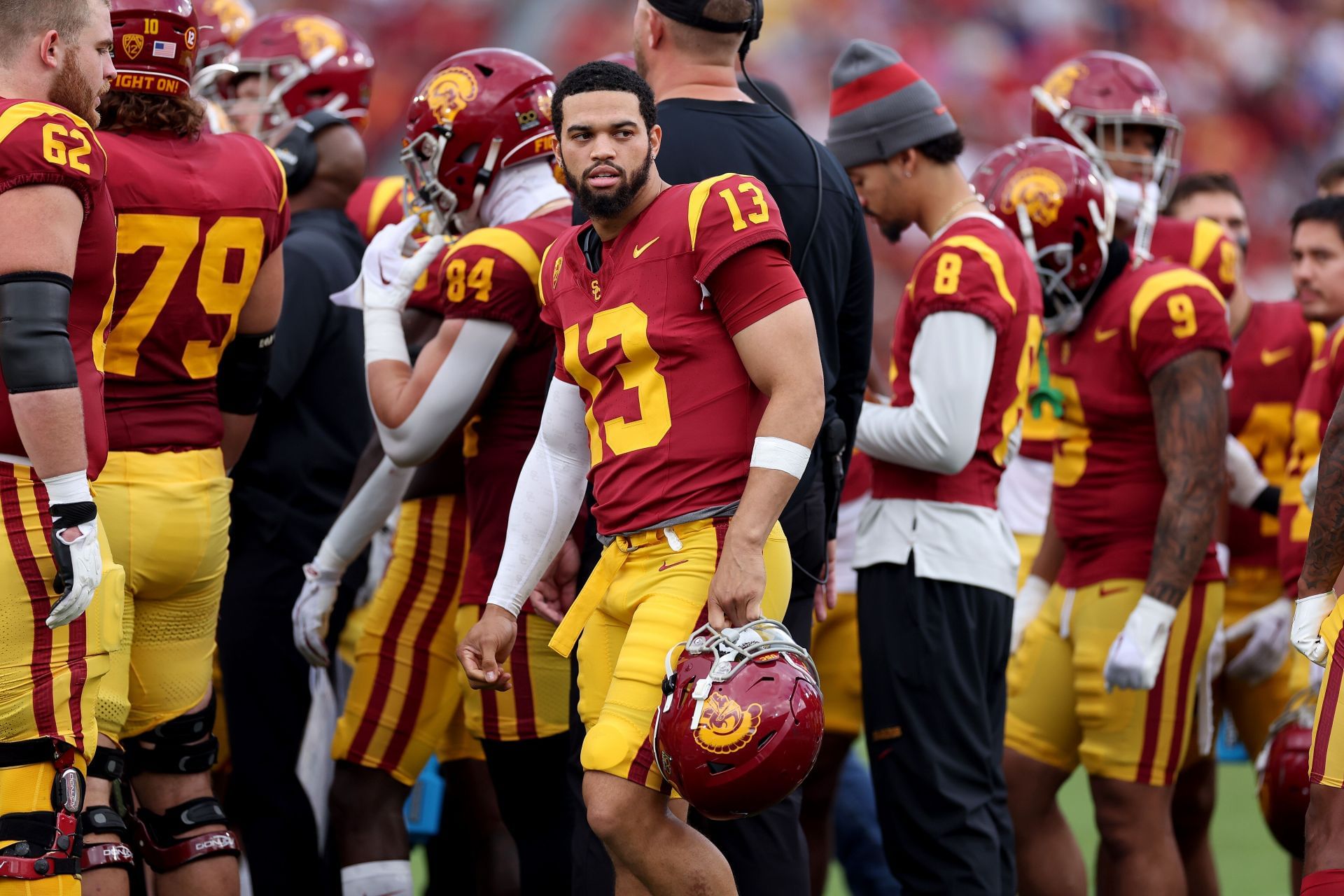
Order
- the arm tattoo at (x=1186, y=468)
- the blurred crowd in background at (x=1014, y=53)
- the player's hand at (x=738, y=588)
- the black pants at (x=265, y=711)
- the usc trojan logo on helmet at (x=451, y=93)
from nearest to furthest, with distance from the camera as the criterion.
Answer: the player's hand at (x=738, y=588), the usc trojan logo on helmet at (x=451, y=93), the arm tattoo at (x=1186, y=468), the black pants at (x=265, y=711), the blurred crowd in background at (x=1014, y=53)

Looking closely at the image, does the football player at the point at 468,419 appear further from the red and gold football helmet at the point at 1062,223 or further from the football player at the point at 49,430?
the red and gold football helmet at the point at 1062,223

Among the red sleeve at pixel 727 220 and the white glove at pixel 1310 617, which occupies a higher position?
the red sleeve at pixel 727 220

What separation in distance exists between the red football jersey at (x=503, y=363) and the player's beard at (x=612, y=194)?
2.17 ft

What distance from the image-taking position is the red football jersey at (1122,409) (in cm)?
451

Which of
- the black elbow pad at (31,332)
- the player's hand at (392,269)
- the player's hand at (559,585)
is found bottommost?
the player's hand at (559,585)

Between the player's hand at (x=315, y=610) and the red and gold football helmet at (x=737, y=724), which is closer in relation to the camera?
the red and gold football helmet at (x=737, y=724)

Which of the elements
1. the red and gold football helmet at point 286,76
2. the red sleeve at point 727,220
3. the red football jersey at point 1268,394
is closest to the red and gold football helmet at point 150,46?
the red sleeve at point 727,220

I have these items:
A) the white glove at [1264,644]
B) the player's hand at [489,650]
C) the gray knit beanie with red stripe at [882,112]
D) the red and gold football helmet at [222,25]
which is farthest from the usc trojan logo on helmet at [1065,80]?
the player's hand at [489,650]

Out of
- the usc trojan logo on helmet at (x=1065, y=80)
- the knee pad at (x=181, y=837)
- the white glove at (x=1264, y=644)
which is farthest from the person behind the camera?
the usc trojan logo on helmet at (x=1065, y=80)

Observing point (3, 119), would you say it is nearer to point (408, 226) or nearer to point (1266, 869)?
point (408, 226)

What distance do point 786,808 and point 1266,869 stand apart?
3.84m

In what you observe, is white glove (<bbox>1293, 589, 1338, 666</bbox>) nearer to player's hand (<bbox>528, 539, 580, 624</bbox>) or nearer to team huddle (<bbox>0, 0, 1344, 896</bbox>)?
team huddle (<bbox>0, 0, 1344, 896</bbox>)

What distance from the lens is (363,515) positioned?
14.3 feet

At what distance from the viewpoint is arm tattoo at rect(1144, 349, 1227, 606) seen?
4426mm
